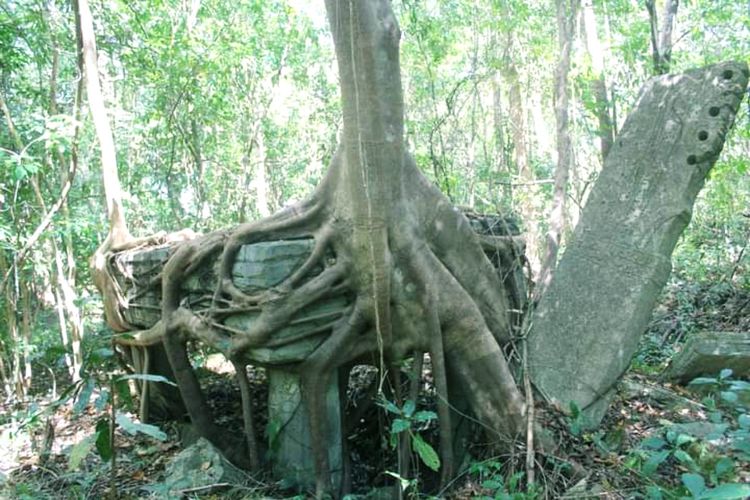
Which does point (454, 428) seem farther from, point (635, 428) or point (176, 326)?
point (176, 326)

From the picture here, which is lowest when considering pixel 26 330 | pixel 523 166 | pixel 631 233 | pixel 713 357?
pixel 713 357

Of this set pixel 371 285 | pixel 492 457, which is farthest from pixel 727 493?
pixel 371 285

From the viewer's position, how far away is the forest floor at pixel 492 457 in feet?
12.2

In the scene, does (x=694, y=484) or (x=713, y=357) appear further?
(x=713, y=357)

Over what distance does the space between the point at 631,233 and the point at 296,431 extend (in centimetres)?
291

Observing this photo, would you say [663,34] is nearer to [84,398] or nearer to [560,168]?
[560,168]

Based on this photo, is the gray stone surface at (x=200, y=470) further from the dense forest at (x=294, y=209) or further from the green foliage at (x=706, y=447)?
the green foliage at (x=706, y=447)

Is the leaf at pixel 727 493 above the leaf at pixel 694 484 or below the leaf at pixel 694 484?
above

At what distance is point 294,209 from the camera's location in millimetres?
4680

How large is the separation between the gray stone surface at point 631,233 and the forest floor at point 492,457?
0.46 metres

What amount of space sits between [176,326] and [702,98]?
4.35 meters

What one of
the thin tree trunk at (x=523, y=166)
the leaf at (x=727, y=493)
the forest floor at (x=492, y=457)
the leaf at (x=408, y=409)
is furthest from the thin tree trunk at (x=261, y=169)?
the leaf at (x=727, y=493)

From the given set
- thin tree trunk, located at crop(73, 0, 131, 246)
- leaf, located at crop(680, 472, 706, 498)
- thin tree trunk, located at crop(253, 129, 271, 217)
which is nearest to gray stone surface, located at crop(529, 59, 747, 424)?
leaf, located at crop(680, 472, 706, 498)

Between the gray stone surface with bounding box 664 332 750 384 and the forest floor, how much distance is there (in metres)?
0.21
